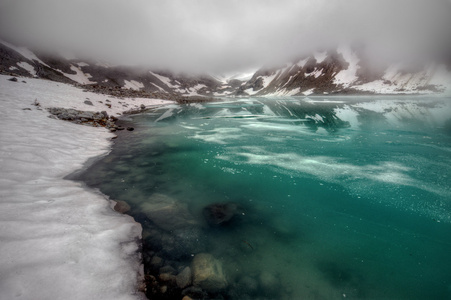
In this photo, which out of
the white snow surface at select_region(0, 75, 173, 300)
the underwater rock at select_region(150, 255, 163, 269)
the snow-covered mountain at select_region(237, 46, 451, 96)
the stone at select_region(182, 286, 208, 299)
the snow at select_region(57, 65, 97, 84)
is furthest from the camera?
the snow at select_region(57, 65, 97, 84)

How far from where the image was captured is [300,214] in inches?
261

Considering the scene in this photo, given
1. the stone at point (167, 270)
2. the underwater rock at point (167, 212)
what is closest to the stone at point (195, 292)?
the stone at point (167, 270)

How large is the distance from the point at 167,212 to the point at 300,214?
429cm

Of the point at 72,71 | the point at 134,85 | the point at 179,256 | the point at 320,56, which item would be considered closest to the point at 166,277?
the point at 179,256

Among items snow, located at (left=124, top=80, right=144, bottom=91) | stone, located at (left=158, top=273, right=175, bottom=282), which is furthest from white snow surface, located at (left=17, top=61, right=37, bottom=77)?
stone, located at (left=158, top=273, right=175, bottom=282)

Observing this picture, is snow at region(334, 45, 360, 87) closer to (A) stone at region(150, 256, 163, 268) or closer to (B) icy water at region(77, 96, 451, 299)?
(B) icy water at region(77, 96, 451, 299)

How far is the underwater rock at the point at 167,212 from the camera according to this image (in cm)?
601

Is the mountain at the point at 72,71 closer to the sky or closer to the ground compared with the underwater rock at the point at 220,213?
closer to the sky

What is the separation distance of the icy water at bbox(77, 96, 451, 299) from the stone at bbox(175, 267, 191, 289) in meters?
0.21

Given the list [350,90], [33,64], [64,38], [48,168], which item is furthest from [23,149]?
[64,38]

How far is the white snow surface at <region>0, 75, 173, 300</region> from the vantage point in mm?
3467

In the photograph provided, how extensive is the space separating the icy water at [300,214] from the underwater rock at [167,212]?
3cm

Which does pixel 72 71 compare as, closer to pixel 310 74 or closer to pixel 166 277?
pixel 166 277

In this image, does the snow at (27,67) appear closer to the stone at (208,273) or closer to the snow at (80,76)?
the snow at (80,76)
